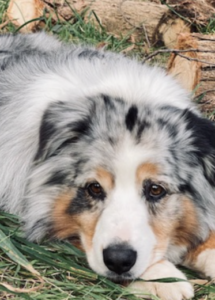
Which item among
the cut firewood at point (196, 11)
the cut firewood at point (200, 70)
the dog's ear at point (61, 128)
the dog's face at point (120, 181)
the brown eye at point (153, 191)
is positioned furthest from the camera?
the cut firewood at point (196, 11)

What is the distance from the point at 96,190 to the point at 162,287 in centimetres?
73

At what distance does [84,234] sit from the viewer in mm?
4770

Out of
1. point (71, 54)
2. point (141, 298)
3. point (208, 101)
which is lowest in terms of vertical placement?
point (208, 101)

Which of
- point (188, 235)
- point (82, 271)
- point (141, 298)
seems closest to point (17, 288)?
point (82, 271)

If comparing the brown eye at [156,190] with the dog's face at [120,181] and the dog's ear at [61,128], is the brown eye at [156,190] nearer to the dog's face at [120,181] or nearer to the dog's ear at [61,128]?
the dog's face at [120,181]

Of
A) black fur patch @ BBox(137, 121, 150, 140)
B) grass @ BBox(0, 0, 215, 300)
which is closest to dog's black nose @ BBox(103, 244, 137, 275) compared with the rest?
grass @ BBox(0, 0, 215, 300)

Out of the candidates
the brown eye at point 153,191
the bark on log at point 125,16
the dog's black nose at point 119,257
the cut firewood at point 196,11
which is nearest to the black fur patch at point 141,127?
the brown eye at point 153,191

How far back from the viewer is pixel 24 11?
853 cm

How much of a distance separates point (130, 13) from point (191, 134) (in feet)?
13.8

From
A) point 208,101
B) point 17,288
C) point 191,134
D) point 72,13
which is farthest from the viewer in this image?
point 72,13

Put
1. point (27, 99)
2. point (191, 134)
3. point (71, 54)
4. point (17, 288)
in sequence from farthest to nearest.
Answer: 1. point (71, 54)
2. point (27, 99)
3. point (191, 134)
4. point (17, 288)

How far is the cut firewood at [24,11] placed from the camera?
27.7ft

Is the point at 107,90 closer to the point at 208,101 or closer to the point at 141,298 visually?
the point at 141,298

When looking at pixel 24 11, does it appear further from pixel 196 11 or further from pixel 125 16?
pixel 196 11
